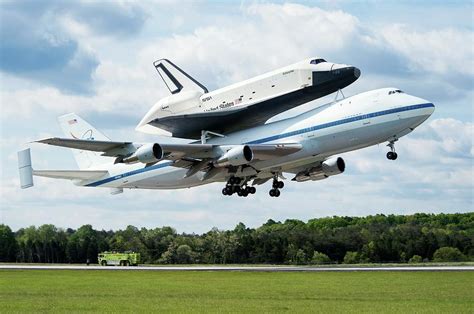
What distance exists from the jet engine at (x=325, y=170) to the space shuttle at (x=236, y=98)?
6199 millimetres

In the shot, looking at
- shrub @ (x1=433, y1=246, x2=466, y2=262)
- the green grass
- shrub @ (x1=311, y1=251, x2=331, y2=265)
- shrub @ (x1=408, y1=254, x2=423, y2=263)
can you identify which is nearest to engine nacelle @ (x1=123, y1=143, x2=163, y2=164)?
the green grass

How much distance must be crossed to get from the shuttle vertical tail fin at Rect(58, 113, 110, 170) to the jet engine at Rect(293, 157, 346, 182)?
747 inches

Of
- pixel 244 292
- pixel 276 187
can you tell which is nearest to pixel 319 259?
pixel 276 187

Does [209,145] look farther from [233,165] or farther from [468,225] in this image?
[468,225]

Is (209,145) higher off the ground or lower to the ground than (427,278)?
higher

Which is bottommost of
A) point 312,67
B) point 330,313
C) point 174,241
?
point 330,313

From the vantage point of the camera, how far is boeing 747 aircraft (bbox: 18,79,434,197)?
51969 mm

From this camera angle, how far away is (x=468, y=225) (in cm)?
13962

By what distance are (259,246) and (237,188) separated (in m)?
46.0

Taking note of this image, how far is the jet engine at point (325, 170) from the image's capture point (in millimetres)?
61750

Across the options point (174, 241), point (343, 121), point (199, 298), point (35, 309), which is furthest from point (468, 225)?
point (35, 309)

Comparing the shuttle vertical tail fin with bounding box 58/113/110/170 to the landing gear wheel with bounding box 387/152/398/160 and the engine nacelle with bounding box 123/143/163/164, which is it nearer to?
the engine nacelle with bounding box 123/143/163/164

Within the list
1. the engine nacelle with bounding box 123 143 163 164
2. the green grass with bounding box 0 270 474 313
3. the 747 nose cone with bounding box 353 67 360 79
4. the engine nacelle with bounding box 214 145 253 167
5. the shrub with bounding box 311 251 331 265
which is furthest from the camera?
the shrub with bounding box 311 251 331 265

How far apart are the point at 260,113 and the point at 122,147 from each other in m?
9.61
